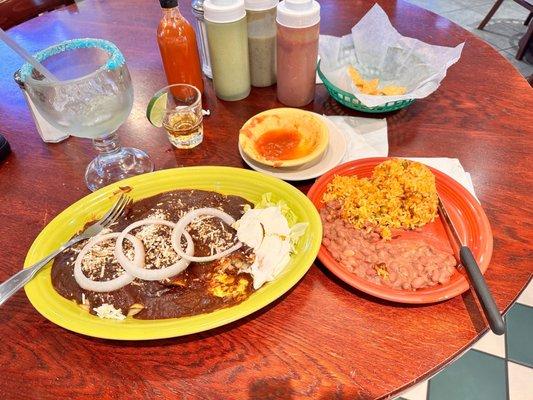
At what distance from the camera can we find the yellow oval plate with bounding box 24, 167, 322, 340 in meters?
0.79

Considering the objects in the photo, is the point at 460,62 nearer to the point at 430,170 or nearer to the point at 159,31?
the point at 430,170

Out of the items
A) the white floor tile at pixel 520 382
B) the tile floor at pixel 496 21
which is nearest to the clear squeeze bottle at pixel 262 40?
the white floor tile at pixel 520 382

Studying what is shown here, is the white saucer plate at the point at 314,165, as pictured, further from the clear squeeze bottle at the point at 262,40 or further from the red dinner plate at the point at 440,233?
the clear squeeze bottle at the point at 262,40

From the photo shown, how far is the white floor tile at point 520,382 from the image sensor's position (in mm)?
1627

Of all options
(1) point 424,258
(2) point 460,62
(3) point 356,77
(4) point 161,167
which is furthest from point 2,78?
(2) point 460,62

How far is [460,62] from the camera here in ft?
5.17

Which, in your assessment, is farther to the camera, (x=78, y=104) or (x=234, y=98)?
(x=234, y=98)

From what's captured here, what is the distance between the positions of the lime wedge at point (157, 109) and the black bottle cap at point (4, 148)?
1.47 ft

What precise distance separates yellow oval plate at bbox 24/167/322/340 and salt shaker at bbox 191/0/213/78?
1.97 feet

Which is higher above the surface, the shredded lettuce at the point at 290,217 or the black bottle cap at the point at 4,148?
the shredded lettuce at the point at 290,217

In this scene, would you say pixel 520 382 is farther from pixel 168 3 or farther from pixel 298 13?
pixel 168 3

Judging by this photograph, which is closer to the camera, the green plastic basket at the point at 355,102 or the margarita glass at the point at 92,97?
the margarita glass at the point at 92,97

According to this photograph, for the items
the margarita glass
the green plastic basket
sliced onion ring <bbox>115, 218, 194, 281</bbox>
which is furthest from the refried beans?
the margarita glass

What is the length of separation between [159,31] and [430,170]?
3.04ft
